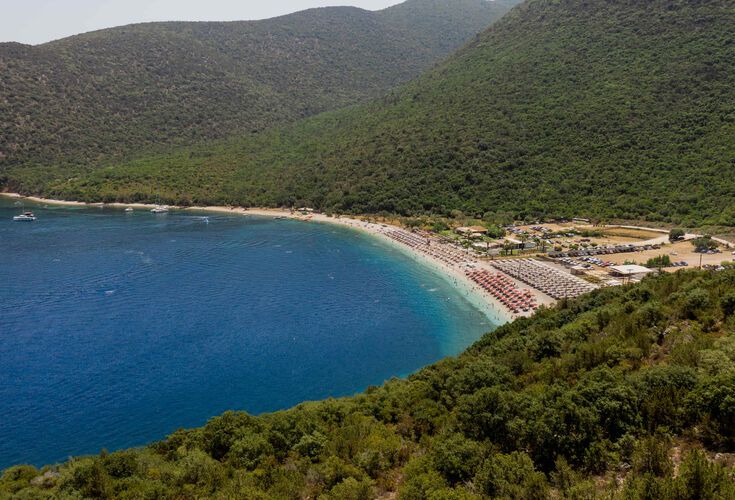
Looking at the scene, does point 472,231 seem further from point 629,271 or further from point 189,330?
point 189,330

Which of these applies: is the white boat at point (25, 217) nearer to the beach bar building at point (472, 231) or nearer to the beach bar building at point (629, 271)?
the beach bar building at point (472, 231)

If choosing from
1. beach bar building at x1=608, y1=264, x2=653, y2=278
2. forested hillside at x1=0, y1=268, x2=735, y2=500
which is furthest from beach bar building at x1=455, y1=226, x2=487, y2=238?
forested hillside at x1=0, y1=268, x2=735, y2=500

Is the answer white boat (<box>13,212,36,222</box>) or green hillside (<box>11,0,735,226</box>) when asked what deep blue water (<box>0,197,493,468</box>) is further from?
green hillside (<box>11,0,735,226</box>)

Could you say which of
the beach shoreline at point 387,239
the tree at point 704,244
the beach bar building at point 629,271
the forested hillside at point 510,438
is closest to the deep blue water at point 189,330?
the beach shoreline at point 387,239

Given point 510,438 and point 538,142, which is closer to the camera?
point 510,438

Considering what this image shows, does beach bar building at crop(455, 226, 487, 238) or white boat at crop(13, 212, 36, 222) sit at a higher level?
beach bar building at crop(455, 226, 487, 238)

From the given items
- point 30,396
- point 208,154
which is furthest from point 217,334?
point 208,154

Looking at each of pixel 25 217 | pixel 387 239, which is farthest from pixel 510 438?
pixel 25 217
